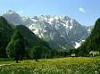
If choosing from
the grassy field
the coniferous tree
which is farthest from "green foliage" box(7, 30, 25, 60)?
the grassy field

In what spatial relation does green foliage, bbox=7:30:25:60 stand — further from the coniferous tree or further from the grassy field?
the grassy field

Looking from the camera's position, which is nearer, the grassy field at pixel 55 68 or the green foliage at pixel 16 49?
the grassy field at pixel 55 68

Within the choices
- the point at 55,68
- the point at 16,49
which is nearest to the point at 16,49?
the point at 16,49

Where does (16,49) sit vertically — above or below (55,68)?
above

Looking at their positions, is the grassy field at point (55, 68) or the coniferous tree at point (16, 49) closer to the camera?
the grassy field at point (55, 68)

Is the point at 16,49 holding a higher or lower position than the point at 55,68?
higher

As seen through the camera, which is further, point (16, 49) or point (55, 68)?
point (16, 49)

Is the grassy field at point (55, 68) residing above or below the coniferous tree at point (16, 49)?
below

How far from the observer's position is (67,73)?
2867 cm

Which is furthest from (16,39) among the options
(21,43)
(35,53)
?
(35,53)

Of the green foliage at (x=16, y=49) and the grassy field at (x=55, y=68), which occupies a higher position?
the green foliage at (x=16, y=49)

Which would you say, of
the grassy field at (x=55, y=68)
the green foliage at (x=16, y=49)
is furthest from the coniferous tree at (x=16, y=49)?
the grassy field at (x=55, y=68)

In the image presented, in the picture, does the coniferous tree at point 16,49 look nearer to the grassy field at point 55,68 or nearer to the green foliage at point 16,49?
the green foliage at point 16,49

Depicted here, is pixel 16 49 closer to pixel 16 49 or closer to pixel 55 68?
pixel 16 49
